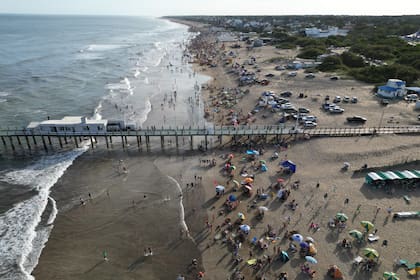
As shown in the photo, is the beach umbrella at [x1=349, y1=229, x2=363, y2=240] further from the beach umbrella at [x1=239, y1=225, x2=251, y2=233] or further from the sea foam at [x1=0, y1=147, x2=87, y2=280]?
the sea foam at [x1=0, y1=147, x2=87, y2=280]

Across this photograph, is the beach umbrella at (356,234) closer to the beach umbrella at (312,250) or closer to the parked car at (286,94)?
the beach umbrella at (312,250)

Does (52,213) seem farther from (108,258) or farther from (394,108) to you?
(394,108)

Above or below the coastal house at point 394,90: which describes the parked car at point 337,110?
below

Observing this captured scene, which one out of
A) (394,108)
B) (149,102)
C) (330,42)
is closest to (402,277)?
(394,108)

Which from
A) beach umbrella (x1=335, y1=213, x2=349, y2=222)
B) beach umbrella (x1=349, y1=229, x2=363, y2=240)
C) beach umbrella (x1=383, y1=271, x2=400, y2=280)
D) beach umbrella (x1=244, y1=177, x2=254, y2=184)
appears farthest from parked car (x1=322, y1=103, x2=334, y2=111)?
beach umbrella (x1=383, y1=271, x2=400, y2=280)

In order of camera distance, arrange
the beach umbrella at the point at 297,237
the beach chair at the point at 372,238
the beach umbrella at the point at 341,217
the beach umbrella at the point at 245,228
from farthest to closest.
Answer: the beach umbrella at the point at 341,217, the beach umbrella at the point at 245,228, the beach chair at the point at 372,238, the beach umbrella at the point at 297,237

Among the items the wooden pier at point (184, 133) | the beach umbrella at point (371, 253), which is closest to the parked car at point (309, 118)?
the wooden pier at point (184, 133)

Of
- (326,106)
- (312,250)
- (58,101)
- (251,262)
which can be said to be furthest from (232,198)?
(58,101)
